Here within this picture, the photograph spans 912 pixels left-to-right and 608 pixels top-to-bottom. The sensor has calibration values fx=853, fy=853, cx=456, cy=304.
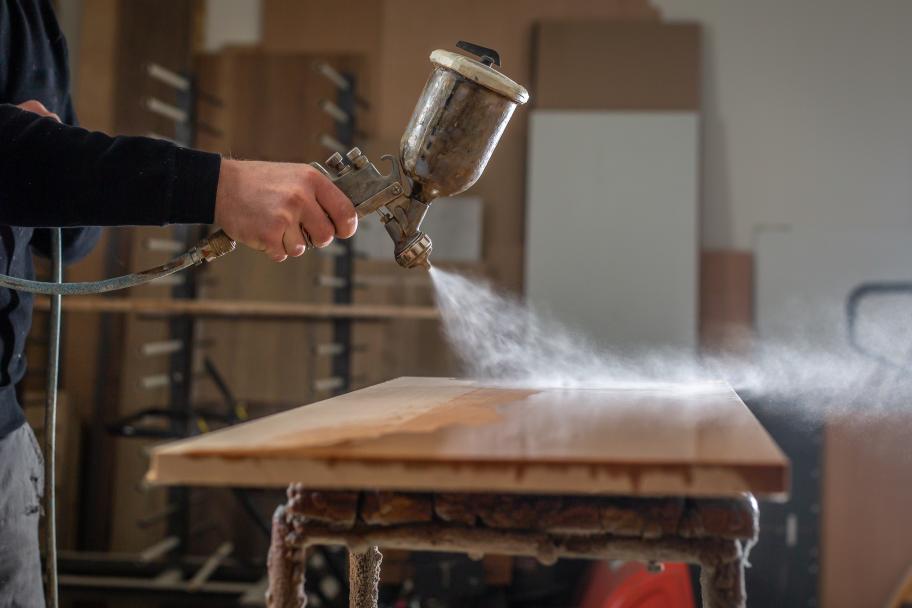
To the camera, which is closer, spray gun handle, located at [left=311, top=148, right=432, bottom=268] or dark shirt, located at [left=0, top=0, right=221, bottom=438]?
dark shirt, located at [left=0, top=0, right=221, bottom=438]

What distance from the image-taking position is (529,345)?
3389 millimetres

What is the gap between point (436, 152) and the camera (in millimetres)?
1226

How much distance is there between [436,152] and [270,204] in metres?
0.27

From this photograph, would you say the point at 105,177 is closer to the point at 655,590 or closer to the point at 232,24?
the point at 655,590

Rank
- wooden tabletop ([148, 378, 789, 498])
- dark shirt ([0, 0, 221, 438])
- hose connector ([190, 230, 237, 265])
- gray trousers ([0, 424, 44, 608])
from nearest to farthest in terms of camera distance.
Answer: wooden tabletop ([148, 378, 789, 498]), dark shirt ([0, 0, 221, 438]), hose connector ([190, 230, 237, 265]), gray trousers ([0, 424, 44, 608])

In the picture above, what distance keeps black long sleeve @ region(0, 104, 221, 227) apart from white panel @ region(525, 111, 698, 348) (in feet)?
7.75

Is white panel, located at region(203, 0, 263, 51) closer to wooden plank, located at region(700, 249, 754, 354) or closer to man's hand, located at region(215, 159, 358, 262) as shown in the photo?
wooden plank, located at region(700, 249, 754, 354)

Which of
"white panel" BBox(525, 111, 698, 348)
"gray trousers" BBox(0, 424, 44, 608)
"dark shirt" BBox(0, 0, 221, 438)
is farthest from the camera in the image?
"white panel" BBox(525, 111, 698, 348)

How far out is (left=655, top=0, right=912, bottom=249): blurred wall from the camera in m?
3.45

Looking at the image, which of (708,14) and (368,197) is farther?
(708,14)

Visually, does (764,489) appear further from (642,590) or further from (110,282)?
(642,590)

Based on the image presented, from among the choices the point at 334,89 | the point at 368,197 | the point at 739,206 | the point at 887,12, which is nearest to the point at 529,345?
the point at 739,206

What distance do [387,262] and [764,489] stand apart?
2.74 metres

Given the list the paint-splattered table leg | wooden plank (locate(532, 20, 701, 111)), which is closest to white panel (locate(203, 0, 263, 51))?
wooden plank (locate(532, 20, 701, 111))
